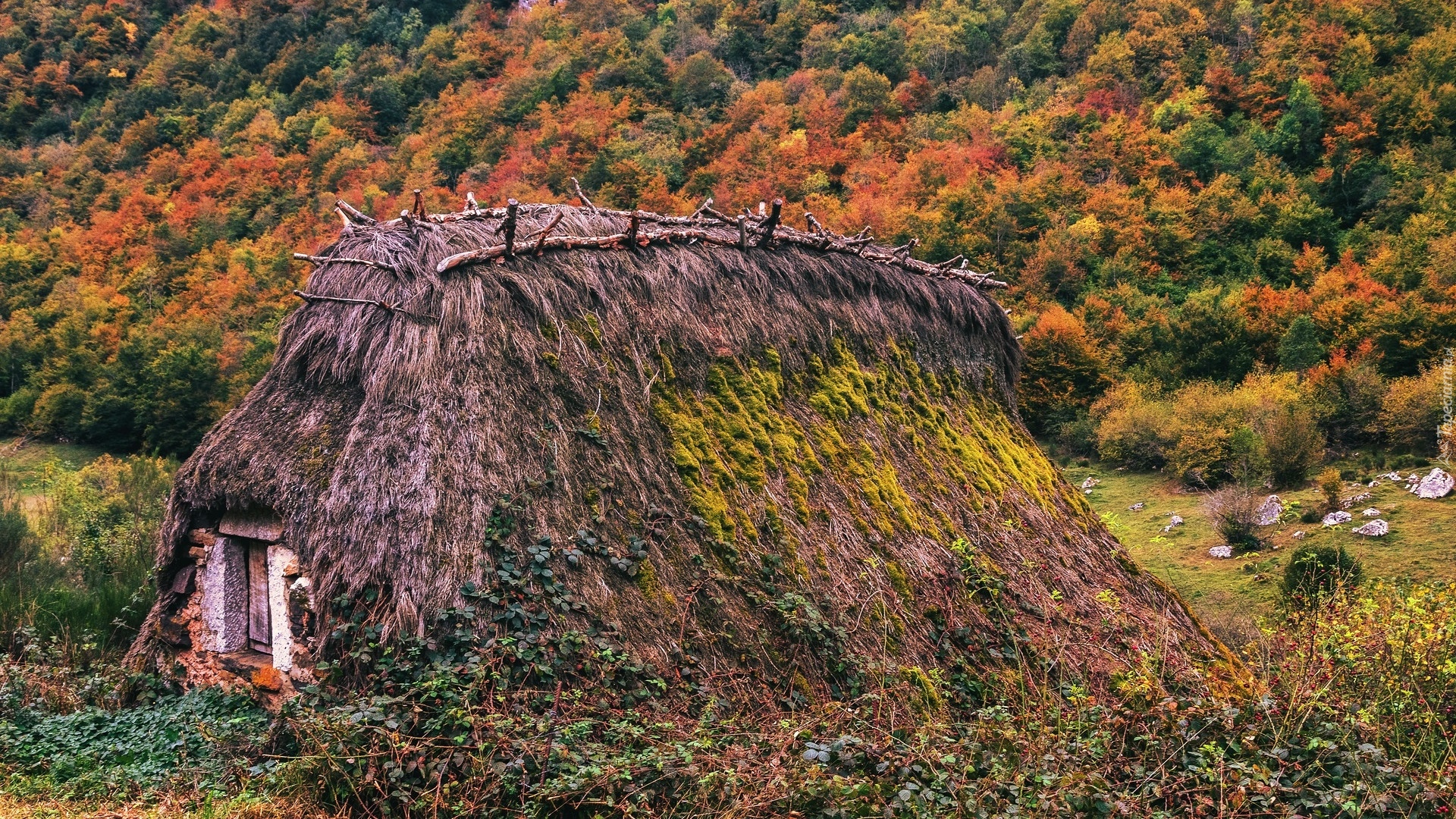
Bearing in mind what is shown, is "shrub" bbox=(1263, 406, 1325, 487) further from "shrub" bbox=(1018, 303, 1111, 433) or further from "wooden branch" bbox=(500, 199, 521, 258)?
"wooden branch" bbox=(500, 199, 521, 258)

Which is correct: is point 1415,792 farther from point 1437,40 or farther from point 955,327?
point 1437,40

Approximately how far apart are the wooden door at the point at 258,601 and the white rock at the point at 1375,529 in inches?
818

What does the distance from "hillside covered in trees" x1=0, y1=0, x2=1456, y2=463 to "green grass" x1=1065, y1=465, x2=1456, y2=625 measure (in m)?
3.60

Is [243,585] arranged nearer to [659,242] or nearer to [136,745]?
[136,745]

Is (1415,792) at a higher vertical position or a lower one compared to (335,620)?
lower

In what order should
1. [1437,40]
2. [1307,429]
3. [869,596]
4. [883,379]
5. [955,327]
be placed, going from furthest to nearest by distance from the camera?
[1437,40]
[1307,429]
[955,327]
[883,379]
[869,596]

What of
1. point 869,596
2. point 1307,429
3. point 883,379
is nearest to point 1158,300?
point 1307,429

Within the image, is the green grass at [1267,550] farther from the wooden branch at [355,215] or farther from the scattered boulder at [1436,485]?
the wooden branch at [355,215]

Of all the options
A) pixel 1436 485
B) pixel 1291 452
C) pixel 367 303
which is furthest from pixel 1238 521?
pixel 367 303

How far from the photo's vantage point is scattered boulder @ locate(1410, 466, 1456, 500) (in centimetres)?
2184

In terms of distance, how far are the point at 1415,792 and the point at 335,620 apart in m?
5.63

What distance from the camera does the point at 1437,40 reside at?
1633 inches

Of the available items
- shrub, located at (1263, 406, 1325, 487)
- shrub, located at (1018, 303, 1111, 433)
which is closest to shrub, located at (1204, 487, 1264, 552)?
shrub, located at (1263, 406, 1325, 487)

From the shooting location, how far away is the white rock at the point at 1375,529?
66.0ft
